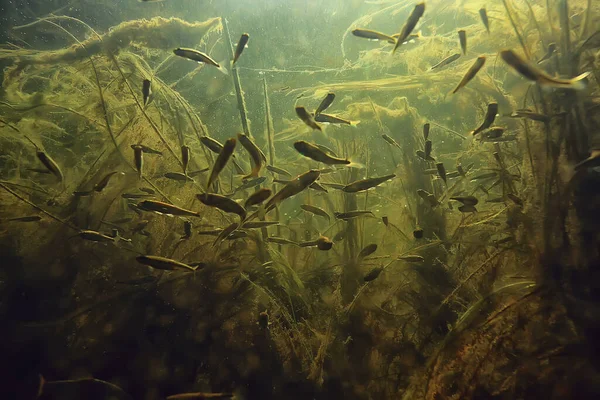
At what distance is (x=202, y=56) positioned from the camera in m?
3.59

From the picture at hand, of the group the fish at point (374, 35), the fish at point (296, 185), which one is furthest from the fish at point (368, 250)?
the fish at point (374, 35)

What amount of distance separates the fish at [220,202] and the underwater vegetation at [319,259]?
0.02 meters

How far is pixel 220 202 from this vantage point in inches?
116

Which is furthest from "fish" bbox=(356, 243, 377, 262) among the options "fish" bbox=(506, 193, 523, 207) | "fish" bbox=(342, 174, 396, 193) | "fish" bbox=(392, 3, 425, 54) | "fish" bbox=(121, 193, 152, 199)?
"fish" bbox=(121, 193, 152, 199)

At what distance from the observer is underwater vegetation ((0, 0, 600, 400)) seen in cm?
295

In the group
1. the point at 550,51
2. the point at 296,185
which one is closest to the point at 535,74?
the point at 550,51

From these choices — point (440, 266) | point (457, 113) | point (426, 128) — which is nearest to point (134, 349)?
point (440, 266)

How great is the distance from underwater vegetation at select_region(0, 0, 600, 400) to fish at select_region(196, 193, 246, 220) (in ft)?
0.06

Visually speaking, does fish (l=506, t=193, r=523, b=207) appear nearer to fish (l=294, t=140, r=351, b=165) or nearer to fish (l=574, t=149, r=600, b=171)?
fish (l=574, t=149, r=600, b=171)

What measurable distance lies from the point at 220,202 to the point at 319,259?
204 centimetres

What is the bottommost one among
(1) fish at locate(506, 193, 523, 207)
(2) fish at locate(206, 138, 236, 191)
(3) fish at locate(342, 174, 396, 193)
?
(1) fish at locate(506, 193, 523, 207)

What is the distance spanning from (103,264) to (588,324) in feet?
17.8

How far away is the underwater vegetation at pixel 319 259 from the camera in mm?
2945

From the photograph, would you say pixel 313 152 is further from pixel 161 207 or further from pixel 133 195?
pixel 133 195
